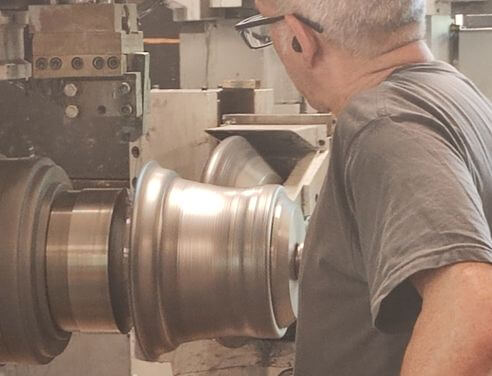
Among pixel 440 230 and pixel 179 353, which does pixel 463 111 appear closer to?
pixel 440 230

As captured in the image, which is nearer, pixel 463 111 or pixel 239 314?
pixel 463 111

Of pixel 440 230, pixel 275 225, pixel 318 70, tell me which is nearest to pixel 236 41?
pixel 275 225

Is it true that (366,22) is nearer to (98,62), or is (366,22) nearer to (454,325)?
(454,325)

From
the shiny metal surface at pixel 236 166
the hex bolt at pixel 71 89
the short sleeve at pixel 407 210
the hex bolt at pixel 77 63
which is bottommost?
the shiny metal surface at pixel 236 166

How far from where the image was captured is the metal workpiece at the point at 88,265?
1180mm

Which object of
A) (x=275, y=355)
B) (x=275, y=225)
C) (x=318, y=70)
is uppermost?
(x=318, y=70)

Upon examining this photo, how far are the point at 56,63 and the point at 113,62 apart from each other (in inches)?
3.0

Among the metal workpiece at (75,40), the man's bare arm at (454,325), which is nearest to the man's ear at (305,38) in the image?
the man's bare arm at (454,325)

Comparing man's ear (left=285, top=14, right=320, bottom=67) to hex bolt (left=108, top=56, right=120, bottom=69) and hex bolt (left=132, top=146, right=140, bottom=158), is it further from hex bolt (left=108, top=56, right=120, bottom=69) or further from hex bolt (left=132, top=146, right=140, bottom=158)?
hex bolt (left=132, top=146, right=140, bottom=158)

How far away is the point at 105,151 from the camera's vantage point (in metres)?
1.42

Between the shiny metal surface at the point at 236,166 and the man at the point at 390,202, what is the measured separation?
0.63 metres

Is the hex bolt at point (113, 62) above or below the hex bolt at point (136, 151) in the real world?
above

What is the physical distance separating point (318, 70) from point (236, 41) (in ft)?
4.08

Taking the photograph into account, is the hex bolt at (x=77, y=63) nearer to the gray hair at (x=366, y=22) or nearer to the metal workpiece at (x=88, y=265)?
the metal workpiece at (x=88, y=265)
